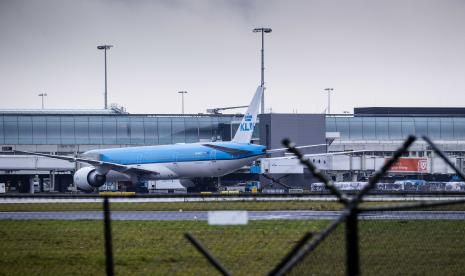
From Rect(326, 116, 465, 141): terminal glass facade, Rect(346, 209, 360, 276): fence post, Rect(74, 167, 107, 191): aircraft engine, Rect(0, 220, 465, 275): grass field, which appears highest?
Rect(326, 116, 465, 141): terminal glass facade

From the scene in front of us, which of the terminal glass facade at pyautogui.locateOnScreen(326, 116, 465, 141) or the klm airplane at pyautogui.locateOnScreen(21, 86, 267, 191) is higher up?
the terminal glass facade at pyautogui.locateOnScreen(326, 116, 465, 141)

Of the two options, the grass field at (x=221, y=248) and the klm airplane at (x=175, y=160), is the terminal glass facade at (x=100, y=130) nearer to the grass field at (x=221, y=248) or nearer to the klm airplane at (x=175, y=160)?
the klm airplane at (x=175, y=160)

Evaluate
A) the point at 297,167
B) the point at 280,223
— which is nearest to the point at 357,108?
the point at 297,167

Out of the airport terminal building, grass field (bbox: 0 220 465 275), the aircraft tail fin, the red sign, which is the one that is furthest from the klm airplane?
grass field (bbox: 0 220 465 275)

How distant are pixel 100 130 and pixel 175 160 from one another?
4167 cm

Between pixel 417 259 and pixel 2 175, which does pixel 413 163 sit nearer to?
pixel 2 175

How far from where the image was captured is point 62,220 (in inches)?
1051

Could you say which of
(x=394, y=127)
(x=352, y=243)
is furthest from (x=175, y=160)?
(x=352, y=243)

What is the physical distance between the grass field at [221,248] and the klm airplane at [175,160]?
135 ft

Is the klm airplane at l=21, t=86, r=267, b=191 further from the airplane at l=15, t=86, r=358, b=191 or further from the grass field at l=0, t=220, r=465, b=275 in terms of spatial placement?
the grass field at l=0, t=220, r=465, b=275

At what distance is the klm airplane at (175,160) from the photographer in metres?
67.4

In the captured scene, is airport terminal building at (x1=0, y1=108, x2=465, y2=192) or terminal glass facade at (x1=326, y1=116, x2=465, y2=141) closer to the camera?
airport terminal building at (x1=0, y1=108, x2=465, y2=192)

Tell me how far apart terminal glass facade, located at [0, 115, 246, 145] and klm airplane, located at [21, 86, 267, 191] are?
35.6 m

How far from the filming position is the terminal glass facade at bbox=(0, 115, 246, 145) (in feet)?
355
